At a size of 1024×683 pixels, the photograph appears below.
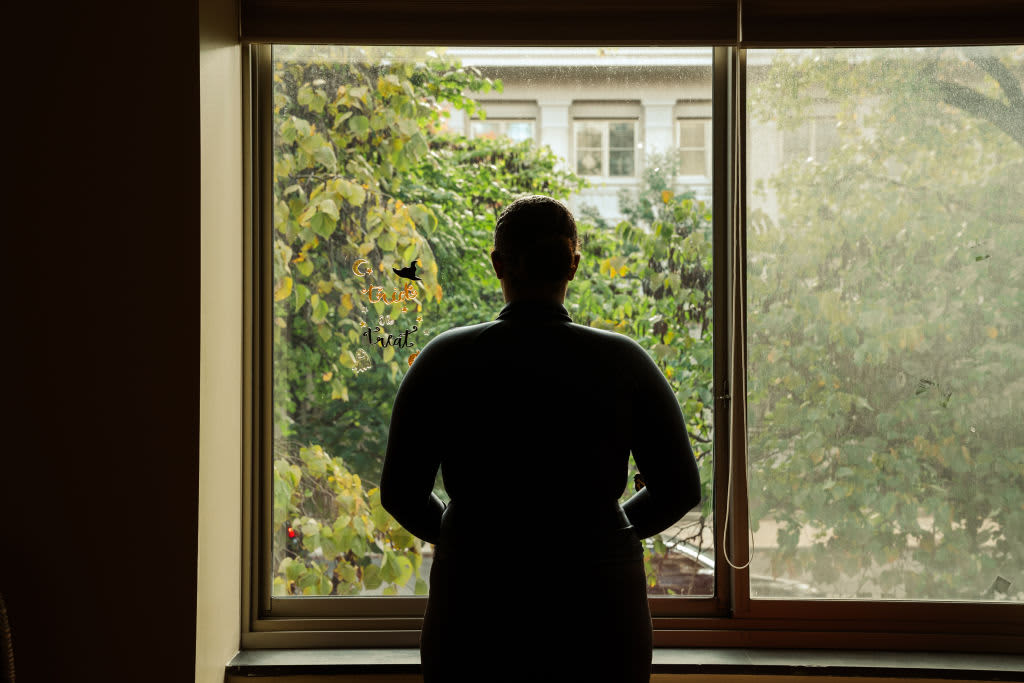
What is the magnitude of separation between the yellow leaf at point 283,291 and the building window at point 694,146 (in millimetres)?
1040

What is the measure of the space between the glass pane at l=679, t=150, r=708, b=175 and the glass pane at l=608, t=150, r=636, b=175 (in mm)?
127

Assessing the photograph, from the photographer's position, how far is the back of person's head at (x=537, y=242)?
3.95 feet

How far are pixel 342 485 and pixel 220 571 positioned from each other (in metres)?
0.34

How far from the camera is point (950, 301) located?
1987mm

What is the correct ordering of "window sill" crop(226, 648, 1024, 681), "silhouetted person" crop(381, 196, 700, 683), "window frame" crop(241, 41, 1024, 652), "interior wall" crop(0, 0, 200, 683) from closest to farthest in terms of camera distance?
"silhouetted person" crop(381, 196, 700, 683) → "interior wall" crop(0, 0, 200, 683) → "window sill" crop(226, 648, 1024, 681) → "window frame" crop(241, 41, 1024, 652)

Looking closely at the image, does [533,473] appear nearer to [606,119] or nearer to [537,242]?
[537,242]

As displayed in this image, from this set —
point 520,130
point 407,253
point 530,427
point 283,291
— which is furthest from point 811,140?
point 283,291

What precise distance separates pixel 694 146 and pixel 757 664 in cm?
128

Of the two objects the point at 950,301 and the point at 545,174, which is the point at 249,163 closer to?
the point at 545,174

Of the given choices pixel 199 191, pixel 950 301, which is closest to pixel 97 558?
pixel 199 191

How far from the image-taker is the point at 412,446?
1.21 m

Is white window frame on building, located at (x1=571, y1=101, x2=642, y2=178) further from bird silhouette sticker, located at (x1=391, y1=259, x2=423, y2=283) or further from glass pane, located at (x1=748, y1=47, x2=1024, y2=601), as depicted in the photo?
bird silhouette sticker, located at (x1=391, y1=259, x2=423, y2=283)

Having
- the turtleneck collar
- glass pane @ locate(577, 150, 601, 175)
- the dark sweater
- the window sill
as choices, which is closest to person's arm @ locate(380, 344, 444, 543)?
the dark sweater

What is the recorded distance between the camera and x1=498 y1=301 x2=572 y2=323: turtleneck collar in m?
1.20
